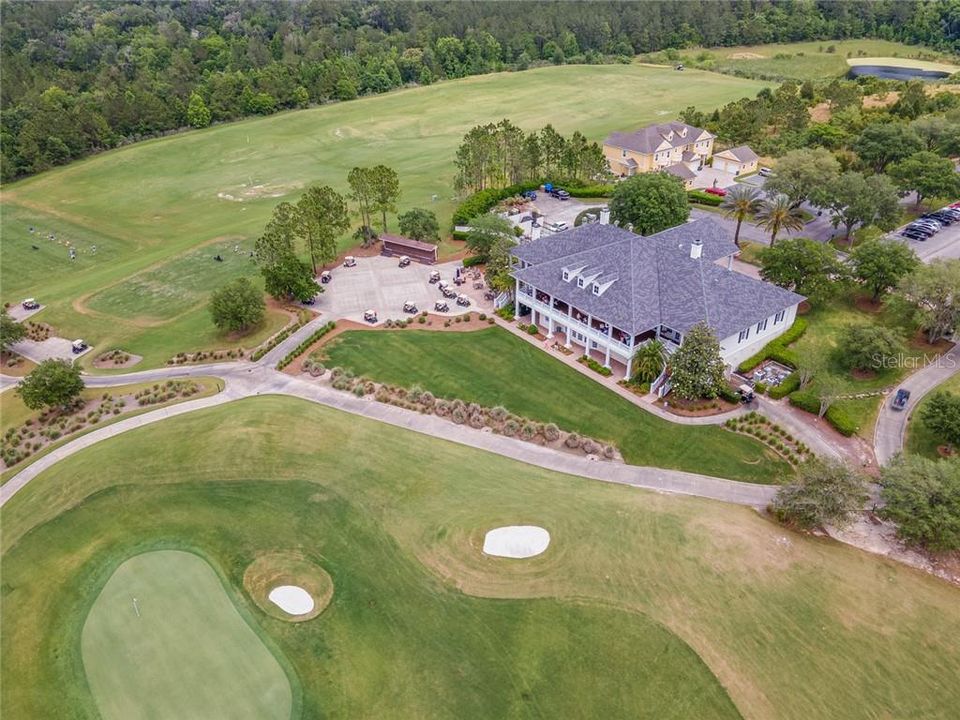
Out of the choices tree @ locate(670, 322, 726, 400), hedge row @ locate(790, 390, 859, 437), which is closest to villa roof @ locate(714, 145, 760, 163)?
hedge row @ locate(790, 390, 859, 437)

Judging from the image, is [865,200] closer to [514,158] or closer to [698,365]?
[698,365]

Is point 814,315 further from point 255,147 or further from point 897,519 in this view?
point 255,147

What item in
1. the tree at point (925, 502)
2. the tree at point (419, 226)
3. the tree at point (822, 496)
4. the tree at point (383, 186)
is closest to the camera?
the tree at point (925, 502)

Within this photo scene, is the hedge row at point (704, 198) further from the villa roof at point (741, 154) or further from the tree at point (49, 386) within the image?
the tree at point (49, 386)

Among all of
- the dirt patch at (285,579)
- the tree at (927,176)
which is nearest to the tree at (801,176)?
the tree at (927,176)

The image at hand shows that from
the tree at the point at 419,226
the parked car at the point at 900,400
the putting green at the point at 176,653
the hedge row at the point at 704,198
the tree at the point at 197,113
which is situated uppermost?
the tree at the point at 197,113

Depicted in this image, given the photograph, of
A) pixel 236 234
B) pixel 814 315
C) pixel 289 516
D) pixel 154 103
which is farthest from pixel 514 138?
pixel 154 103

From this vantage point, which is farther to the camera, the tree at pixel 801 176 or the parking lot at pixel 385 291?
the tree at pixel 801 176

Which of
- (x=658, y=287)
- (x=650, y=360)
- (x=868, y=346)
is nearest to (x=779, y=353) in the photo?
(x=868, y=346)
